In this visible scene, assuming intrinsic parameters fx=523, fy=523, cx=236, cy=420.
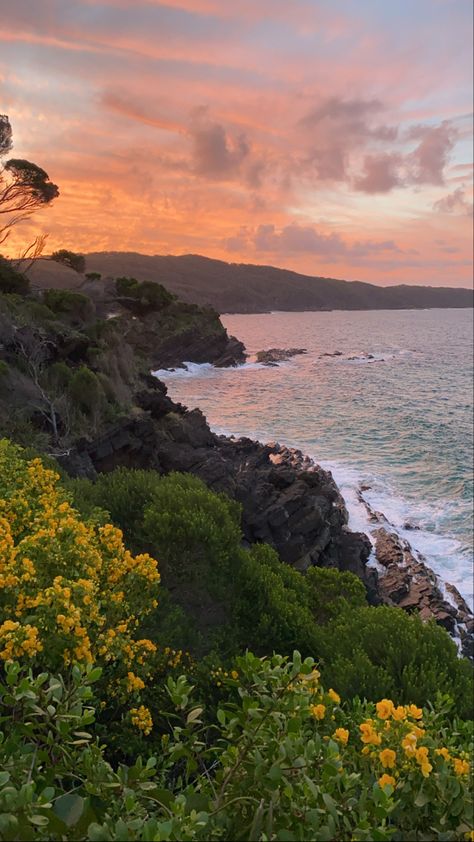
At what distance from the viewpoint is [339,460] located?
133ft

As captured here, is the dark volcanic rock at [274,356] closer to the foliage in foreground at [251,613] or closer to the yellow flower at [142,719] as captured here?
the foliage in foreground at [251,613]

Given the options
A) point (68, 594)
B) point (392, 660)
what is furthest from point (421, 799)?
point (392, 660)

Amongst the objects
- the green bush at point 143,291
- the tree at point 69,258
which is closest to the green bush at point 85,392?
the tree at point 69,258

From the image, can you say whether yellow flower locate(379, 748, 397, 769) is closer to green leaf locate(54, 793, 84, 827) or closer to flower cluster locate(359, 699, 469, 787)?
flower cluster locate(359, 699, 469, 787)

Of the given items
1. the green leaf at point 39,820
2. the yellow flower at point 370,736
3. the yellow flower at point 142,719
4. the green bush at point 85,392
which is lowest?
the yellow flower at point 142,719

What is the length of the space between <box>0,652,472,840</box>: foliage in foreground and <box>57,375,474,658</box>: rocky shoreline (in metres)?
16.8

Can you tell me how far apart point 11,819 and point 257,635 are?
8.56 m

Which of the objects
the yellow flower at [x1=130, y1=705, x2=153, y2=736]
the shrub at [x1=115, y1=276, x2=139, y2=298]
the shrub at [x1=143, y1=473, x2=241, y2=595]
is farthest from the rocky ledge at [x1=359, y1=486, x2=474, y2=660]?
the shrub at [x1=115, y1=276, x2=139, y2=298]

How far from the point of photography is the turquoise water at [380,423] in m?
30.5

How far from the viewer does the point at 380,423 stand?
50969 mm

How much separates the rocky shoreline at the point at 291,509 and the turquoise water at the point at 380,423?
82.8 inches

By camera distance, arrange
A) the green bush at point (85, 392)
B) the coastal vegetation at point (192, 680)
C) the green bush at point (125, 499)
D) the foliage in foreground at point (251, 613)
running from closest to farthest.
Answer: the coastal vegetation at point (192, 680), the foliage in foreground at point (251, 613), the green bush at point (125, 499), the green bush at point (85, 392)

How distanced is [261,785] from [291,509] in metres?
22.4

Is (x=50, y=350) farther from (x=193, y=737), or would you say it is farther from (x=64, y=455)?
(x=193, y=737)
